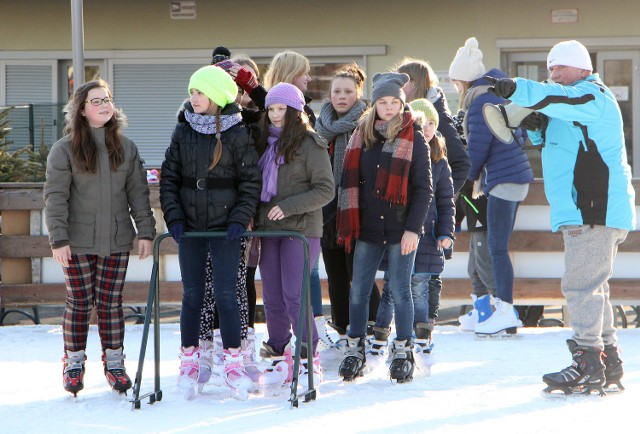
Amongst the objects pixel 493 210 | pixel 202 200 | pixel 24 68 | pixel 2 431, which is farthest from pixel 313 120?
pixel 24 68

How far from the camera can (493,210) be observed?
7.01 meters

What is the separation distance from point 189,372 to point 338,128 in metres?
1.74

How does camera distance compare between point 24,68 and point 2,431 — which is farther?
point 24,68

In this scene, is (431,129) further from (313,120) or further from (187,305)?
(187,305)

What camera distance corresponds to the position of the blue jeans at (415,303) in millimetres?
5965

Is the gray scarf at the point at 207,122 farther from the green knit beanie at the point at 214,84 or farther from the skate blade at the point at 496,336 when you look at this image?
the skate blade at the point at 496,336

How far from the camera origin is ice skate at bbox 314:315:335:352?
6.21 m

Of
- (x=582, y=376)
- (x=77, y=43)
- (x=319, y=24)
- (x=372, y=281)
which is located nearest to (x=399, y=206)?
(x=372, y=281)

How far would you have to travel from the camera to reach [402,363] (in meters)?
5.62

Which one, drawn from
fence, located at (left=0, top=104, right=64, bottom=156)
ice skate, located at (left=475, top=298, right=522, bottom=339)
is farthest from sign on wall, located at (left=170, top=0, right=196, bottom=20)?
A: ice skate, located at (left=475, top=298, right=522, bottom=339)

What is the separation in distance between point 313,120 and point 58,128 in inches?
292

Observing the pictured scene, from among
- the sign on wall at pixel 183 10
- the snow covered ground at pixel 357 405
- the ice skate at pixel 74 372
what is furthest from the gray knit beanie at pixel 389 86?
the sign on wall at pixel 183 10

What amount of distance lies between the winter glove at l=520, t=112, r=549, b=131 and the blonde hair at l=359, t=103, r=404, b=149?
0.68m

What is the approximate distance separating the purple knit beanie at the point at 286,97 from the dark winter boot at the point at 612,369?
2.10 m
